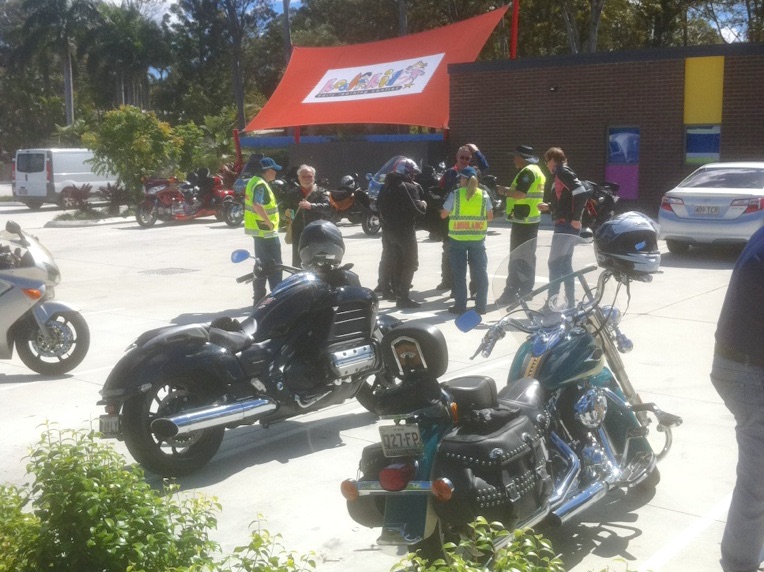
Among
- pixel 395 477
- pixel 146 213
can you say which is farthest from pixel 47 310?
pixel 146 213

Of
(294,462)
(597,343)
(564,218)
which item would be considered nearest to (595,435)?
(597,343)

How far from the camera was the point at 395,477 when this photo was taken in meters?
3.82

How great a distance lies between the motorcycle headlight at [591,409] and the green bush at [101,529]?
1815 millimetres

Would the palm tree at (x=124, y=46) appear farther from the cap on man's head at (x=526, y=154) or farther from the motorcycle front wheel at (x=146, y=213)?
the cap on man's head at (x=526, y=154)

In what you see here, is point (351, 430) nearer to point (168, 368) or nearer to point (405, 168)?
point (168, 368)

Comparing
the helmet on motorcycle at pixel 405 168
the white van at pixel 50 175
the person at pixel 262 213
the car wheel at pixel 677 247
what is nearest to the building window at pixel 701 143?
the car wheel at pixel 677 247

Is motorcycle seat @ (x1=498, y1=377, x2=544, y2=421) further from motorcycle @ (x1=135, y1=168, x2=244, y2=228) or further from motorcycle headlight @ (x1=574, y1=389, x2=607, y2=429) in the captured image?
motorcycle @ (x1=135, y1=168, x2=244, y2=228)

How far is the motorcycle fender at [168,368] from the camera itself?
5.62 meters

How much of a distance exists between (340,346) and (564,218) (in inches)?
185

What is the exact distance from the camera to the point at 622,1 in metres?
36.4

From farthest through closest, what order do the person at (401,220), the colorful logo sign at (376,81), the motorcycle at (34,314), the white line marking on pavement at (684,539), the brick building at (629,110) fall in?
the colorful logo sign at (376,81) < the brick building at (629,110) < the person at (401,220) < the motorcycle at (34,314) < the white line marking on pavement at (684,539)

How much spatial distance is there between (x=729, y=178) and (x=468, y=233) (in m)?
6.70

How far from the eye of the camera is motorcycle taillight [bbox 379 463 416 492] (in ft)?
12.5

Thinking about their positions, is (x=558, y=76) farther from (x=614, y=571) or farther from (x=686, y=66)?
(x=614, y=571)
